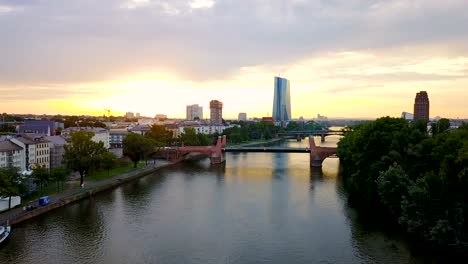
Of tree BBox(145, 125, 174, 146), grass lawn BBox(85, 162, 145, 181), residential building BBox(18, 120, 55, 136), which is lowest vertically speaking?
grass lawn BBox(85, 162, 145, 181)

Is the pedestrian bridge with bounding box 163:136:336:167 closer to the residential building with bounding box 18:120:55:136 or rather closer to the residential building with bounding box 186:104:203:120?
the residential building with bounding box 18:120:55:136

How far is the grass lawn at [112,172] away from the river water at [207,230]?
2.34 m

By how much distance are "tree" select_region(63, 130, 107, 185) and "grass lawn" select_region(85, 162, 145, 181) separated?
1951mm

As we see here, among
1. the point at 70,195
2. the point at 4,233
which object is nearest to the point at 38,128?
the point at 70,195

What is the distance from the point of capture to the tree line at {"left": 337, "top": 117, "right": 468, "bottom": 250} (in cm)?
1320

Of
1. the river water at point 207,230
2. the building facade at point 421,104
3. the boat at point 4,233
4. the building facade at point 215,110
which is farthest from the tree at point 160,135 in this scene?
the building facade at point 215,110

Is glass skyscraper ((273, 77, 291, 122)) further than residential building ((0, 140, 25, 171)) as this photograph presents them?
Yes

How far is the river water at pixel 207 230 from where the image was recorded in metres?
13.7

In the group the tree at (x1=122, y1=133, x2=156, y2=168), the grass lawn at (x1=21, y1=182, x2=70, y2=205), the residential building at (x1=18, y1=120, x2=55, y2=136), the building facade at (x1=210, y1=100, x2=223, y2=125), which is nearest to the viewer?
the grass lawn at (x1=21, y1=182, x2=70, y2=205)

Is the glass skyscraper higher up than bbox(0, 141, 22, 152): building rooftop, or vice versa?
the glass skyscraper

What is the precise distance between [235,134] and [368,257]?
50420mm

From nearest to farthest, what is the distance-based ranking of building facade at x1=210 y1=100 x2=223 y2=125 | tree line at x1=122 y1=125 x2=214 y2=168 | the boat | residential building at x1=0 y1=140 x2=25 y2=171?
1. the boat
2. residential building at x1=0 y1=140 x2=25 y2=171
3. tree line at x1=122 y1=125 x2=214 y2=168
4. building facade at x1=210 y1=100 x2=223 y2=125

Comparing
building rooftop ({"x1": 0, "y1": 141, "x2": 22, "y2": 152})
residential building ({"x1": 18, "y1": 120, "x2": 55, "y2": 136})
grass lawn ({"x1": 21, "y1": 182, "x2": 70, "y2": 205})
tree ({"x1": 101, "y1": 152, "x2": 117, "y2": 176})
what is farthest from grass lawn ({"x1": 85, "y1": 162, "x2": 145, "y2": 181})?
residential building ({"x1": 18, "y1": 120, "x2": 55, "y2": 136})

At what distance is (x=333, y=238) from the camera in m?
15.6
